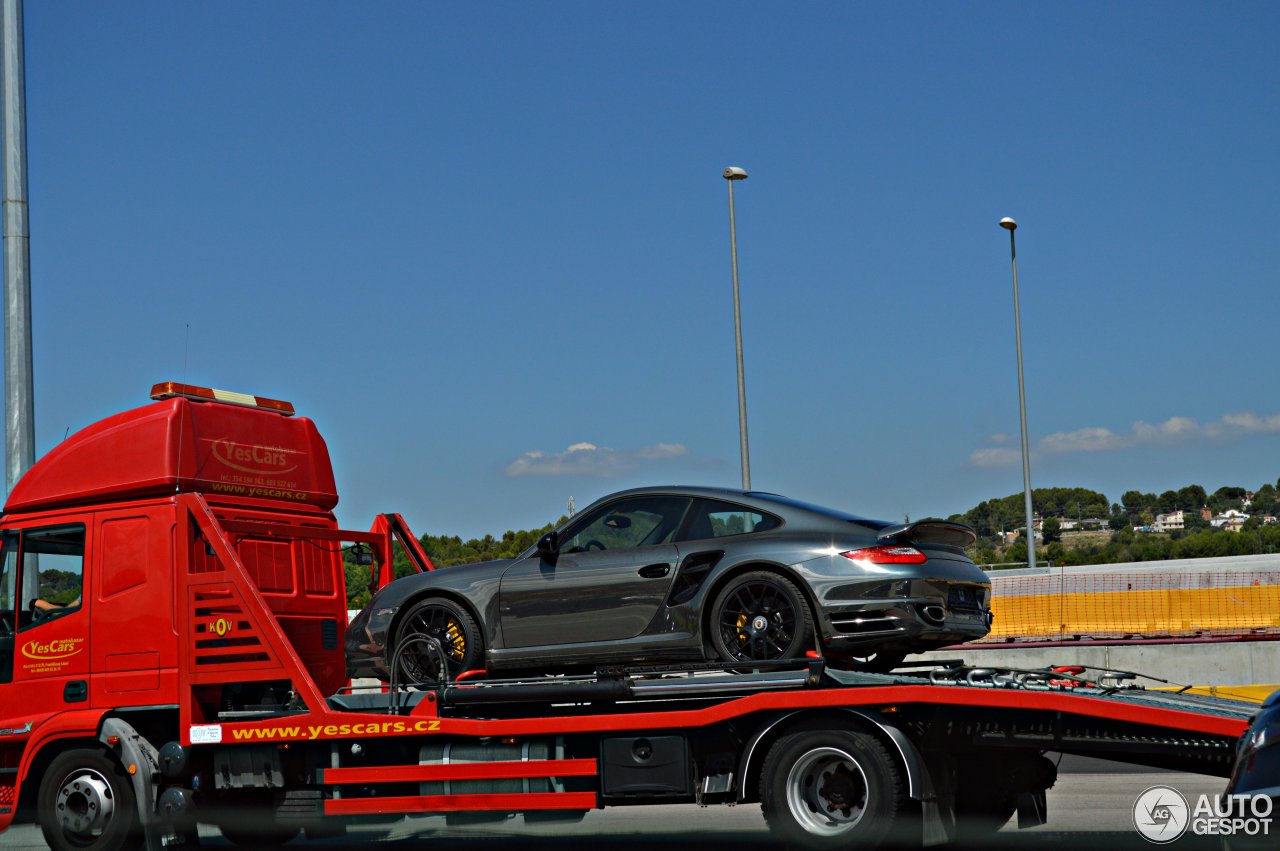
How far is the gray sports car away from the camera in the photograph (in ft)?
26.5

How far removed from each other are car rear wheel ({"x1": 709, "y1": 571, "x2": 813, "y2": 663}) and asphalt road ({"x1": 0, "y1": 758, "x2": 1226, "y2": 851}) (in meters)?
1.35

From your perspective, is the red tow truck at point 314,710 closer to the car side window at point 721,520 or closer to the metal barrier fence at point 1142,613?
the car side window at point 721,520

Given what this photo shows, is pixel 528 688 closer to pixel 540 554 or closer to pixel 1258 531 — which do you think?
pixel 540 554

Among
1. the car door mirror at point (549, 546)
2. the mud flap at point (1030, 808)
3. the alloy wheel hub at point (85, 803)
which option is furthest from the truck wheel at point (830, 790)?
the alloy wheel hub at point (85, 803)

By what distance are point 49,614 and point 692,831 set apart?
15.4ft

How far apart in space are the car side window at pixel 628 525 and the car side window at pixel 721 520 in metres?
0.10

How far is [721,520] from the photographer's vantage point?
8680 mm

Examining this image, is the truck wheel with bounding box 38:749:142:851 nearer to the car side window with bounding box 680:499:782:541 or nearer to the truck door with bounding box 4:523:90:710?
the truck door with bounding box 4:523:90:710

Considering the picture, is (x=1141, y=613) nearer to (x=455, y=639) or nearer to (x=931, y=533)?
(x=931, y=533)

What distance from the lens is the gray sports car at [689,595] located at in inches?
318

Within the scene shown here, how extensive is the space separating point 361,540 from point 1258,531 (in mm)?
67529

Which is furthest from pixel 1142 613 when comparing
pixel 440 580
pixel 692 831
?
pixel 440 580

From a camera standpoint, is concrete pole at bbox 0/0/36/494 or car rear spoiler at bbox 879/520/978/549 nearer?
car rear spoiler at bbox 879/520/978/549

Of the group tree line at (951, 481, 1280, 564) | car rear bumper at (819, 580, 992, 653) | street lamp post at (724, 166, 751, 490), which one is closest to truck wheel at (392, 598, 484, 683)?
car rear bumper at (819, 580, 992, 653)
